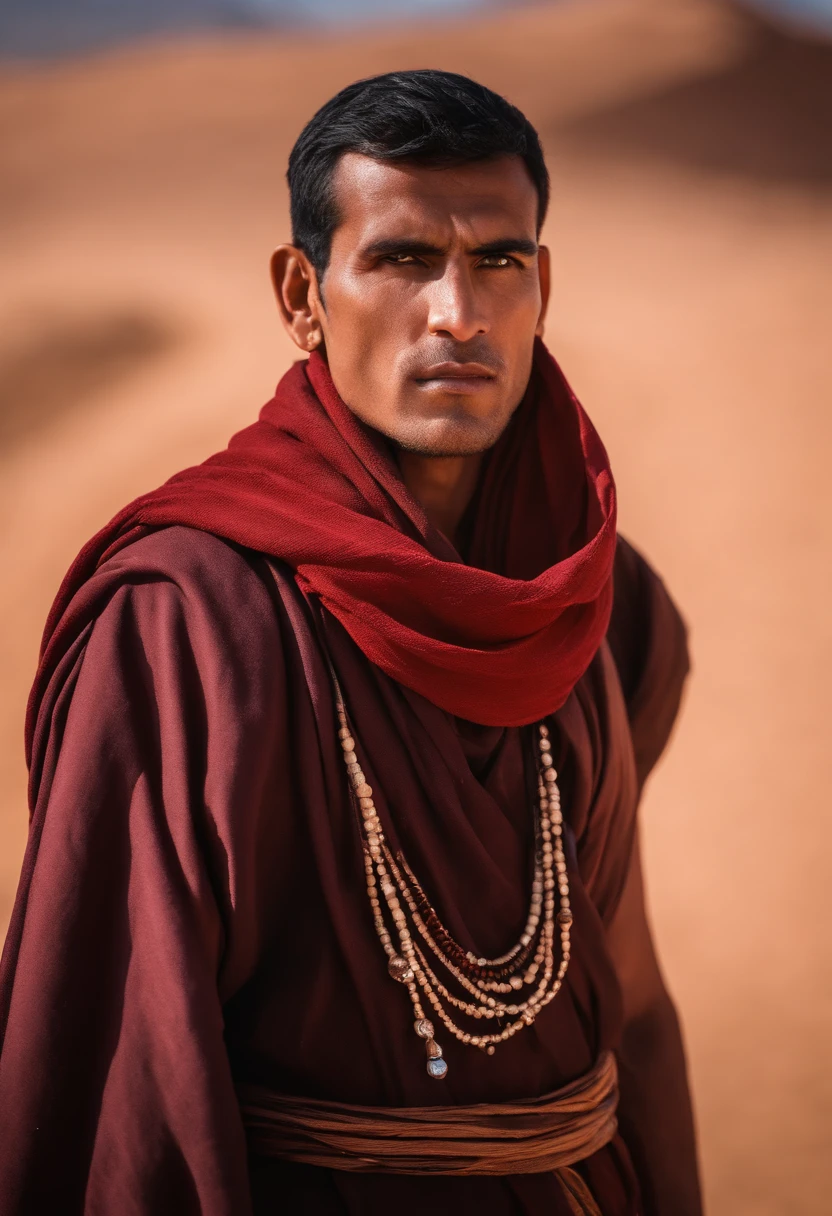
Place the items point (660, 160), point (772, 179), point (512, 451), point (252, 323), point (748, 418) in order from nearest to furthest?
1. point (512, 451)
2. point (748, 418)
3. point (252, 323)
4. point (772, 179)
5. point (660, 160)

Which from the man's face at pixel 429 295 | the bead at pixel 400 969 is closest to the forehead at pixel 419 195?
the man's face at pixel 429 295

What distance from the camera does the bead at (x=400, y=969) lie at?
1728 mm

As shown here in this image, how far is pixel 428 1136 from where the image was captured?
1.69 m

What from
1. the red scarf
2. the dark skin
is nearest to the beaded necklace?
the red scarf

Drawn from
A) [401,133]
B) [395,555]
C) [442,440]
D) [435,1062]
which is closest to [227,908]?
[435,1062]

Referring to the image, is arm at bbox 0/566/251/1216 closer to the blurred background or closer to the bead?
the bead

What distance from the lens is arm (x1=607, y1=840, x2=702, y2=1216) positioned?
2184 mm

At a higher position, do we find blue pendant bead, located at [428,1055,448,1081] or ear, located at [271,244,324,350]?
ear, located at [271,244,324,350]

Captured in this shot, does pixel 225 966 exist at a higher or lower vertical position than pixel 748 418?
lower

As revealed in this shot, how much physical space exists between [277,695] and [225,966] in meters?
0.35

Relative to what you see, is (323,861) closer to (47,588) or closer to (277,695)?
(277,695)

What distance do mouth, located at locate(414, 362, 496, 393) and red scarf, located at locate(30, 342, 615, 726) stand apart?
0.42 feet

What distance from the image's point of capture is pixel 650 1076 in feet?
7.31

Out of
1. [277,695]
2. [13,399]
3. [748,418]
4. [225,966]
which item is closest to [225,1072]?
[225,966]
